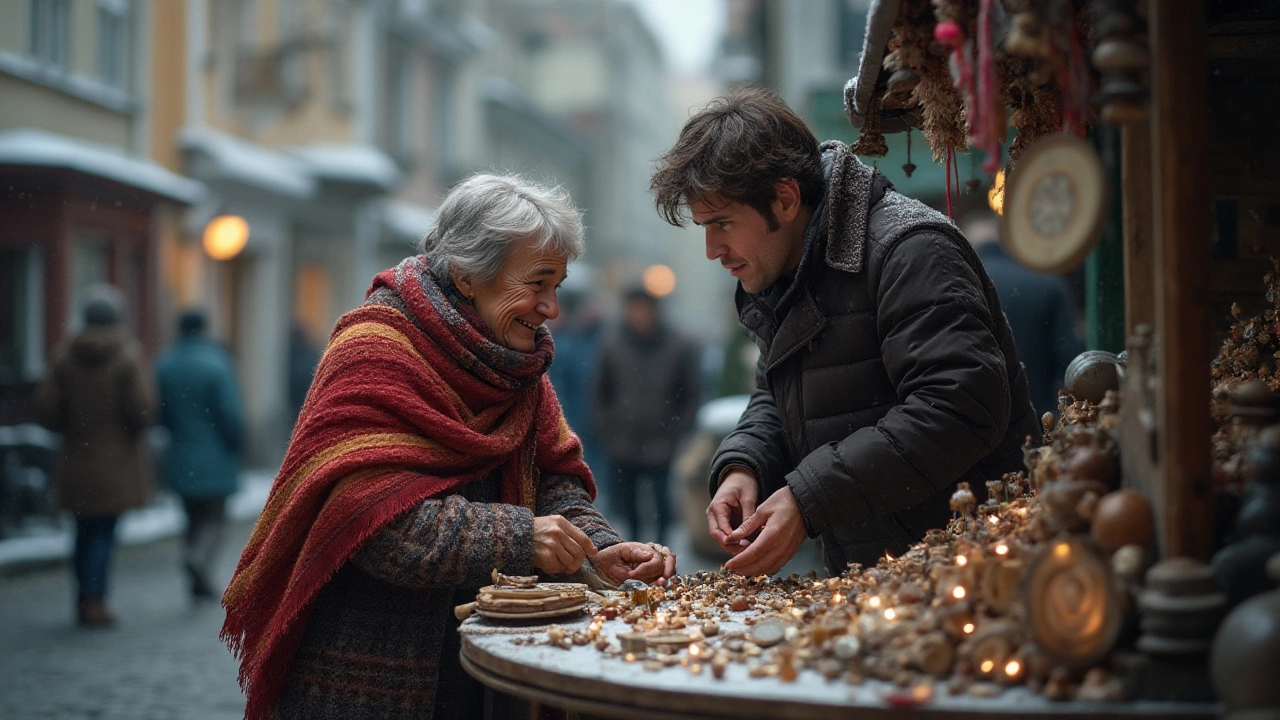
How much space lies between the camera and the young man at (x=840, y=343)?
254 cm

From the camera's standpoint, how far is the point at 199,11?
574 inches

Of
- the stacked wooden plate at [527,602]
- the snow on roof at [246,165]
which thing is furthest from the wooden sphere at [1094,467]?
the snow on roof at [246,165]

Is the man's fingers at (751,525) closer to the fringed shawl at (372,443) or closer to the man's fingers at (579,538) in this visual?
the man's fingers at (579,538)

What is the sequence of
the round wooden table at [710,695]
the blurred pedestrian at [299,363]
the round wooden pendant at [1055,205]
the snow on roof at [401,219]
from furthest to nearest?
1. the snow on roof at [401,219]
2. the blurred pedestrian at [299,363]
3. the round wooden pendant at [1055,205]
4. the round wooden table at [710,695]

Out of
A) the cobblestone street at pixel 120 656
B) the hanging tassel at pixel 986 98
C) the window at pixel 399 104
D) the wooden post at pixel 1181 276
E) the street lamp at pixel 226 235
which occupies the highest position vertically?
the window at pixel 399 104

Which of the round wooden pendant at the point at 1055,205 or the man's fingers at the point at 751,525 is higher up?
the round wooden pendant at the point at 1055,205

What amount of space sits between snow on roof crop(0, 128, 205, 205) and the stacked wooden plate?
9.80 m

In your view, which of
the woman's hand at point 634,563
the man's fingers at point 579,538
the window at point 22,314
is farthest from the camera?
the window at point 22,314

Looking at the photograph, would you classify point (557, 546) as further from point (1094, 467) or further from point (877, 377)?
point (1094, 467)

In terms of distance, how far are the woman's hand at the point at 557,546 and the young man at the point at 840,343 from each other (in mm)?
278

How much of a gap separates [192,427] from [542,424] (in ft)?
18.4

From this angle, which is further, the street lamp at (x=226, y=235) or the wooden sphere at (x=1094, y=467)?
the street lamp at (x=226, y=235)

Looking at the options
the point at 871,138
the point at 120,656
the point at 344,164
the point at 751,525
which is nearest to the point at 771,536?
the point at 751,525

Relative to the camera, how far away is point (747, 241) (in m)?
2.81
